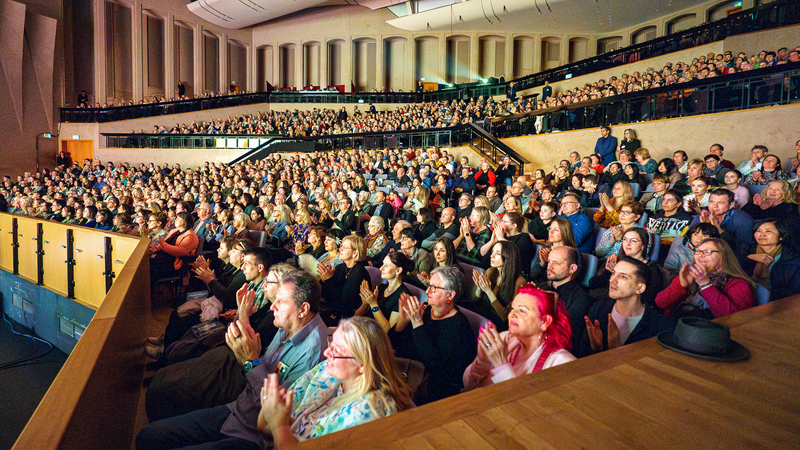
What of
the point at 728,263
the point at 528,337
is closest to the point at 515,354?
the point at 528,337

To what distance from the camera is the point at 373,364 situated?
146cm

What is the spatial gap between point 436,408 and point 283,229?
446cm

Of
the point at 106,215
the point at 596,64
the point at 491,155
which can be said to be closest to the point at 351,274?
the point at 106,215

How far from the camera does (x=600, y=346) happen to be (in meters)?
1.97

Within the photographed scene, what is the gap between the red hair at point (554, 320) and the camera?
5.81 feet

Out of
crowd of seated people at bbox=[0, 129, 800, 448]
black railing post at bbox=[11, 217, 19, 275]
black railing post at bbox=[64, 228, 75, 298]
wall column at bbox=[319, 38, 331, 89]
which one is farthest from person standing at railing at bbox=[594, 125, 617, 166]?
wall column at bbox=[319, 38, 331, 89]

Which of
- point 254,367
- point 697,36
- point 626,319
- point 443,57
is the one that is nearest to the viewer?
point 254,367

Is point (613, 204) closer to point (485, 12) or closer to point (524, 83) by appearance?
point (524, 83)

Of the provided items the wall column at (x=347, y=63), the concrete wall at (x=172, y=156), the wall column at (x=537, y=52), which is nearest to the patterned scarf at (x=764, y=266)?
the concrete wall at (x=172, y=156)

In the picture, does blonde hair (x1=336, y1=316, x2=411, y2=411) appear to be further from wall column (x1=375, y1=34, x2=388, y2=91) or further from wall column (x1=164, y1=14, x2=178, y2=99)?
wall column (x1=164, y1=14, x2=178, y2=99)

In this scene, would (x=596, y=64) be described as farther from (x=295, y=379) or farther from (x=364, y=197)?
(x=295, y=379)

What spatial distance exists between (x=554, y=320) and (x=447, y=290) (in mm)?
530

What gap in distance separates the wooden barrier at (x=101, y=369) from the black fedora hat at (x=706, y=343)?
1822 mm

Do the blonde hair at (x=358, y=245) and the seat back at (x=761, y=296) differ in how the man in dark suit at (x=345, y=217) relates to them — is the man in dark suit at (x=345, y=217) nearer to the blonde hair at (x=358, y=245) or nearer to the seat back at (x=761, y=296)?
the blonde hair at (x=358, y=245)
